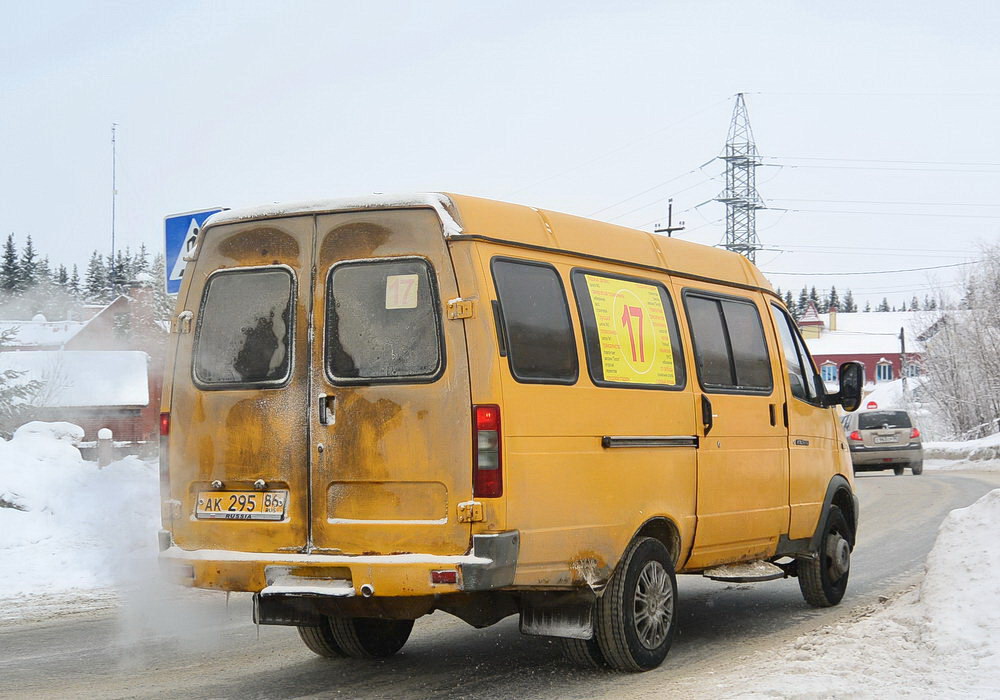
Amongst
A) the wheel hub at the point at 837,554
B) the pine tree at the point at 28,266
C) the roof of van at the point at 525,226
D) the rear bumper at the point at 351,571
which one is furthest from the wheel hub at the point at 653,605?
the pine tree at the point at 28,266

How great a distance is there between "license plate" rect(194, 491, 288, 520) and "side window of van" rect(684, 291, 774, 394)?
300 cm

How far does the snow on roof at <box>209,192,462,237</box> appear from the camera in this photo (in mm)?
6148

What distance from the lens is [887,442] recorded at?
31.6m

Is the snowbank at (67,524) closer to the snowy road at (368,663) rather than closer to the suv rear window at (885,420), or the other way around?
the snowy road at (368,663)

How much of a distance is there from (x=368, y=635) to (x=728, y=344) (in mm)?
3181

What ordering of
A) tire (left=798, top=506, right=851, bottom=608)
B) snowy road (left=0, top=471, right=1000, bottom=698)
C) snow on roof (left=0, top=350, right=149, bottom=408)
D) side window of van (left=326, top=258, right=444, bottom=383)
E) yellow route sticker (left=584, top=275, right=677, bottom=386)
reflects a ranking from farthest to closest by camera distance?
1. snow on roof (left=0, top=350, right=149, bottom=408)
2. tire (left=798, top=506, right=851, bottom=608)
3. yellow route sticker (left=584, top=275, right=677, bottom=386)
4. snowy road (left=0, top=471, right=1000, bottom=698)
5. side window of van (left=326, top=258, right=444, bottom=383)

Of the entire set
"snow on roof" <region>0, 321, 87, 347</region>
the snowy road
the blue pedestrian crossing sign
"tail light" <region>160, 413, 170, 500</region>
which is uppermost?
"snow on roof" <region>0, 321, 87, 347</region>

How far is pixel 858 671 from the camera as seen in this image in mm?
6125

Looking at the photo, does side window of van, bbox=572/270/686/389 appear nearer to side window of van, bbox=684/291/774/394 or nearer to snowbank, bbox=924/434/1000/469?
side window of van, bbox=684/291/774/394

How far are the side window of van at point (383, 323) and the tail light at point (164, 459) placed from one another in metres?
1.15

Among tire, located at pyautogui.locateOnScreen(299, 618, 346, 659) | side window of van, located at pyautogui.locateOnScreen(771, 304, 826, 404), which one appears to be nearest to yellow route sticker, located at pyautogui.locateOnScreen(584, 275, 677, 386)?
side window of van, located at pyautogui.locateOnScreen(771, 304, 826, 404)

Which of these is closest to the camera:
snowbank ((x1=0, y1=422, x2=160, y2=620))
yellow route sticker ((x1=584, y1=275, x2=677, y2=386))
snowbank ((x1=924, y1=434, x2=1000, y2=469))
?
yellow route sticker ((x1=584, y1=275, x2=677, y2=386))

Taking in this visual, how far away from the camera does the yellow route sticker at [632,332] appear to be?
6930 mm

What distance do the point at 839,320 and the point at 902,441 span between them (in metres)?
104
